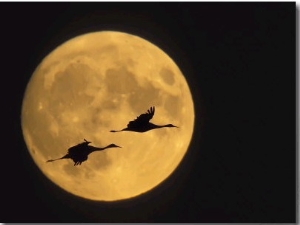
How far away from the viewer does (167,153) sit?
15.3 meters

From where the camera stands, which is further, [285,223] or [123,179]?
[285,223]

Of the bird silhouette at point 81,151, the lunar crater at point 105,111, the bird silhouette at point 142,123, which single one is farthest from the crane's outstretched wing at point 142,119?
the bird silhouette at point 81,151

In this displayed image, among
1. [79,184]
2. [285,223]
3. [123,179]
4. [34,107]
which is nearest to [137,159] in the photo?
[123,179]

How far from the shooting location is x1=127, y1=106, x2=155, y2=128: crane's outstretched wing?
1393 centimetres

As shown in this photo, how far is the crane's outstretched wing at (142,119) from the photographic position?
13.9 meters

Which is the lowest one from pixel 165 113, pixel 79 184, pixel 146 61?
pixel 79 184

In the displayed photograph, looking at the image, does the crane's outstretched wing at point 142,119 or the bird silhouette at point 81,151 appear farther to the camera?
the bird silhouette at point 81,151

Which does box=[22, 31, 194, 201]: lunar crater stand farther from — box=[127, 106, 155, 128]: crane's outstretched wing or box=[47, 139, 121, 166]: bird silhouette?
box=[127, 106, 155, 128]: crane's outstretched wing

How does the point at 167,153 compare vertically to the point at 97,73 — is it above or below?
below

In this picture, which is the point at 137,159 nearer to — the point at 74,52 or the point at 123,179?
the point at 123,179

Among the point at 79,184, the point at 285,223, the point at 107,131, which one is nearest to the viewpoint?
the point at 107,131

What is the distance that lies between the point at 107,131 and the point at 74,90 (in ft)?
3.61

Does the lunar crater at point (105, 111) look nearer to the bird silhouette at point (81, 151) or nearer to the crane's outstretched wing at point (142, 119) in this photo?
the bird silhouette at point (81, 151)

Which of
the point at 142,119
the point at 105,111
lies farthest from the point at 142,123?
the point at 105,111
